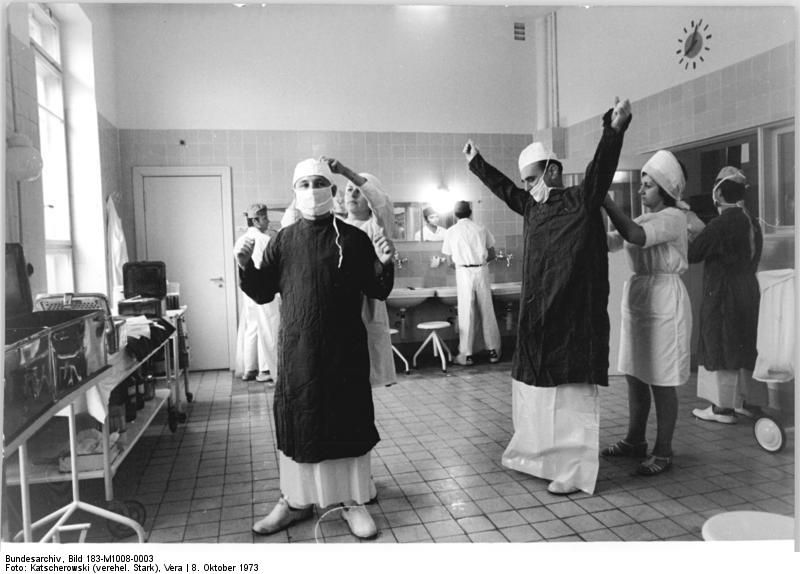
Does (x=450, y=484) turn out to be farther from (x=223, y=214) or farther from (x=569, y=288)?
(x=223, y=214)

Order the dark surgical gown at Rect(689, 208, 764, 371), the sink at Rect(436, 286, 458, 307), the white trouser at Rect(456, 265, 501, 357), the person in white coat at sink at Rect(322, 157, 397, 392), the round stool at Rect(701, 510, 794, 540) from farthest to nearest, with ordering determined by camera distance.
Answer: the white trouser at Rect(456, 265, 501, 357) → the sink at Rect(436, 286, 458, 307) → the dark surgical gown at Rect(689, 208, 764, 371) → the person in white coat at sink at Rect(322, 157, 397, 392) → the round stool at Rect(701, 510, 794, 540)

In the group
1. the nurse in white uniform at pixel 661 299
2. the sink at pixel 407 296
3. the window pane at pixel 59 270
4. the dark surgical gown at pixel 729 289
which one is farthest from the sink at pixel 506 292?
the window pane at pixel 59 270

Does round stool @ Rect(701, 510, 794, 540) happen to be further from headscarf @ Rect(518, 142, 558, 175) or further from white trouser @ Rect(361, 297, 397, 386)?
headscarf @ Rect(518, 142, 558, 175)

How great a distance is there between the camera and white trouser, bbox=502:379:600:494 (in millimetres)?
2410

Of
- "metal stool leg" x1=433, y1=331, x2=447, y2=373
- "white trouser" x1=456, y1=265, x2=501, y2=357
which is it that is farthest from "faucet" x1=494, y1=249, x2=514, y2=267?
"metal stool leg" x1=433, y1=331, x2=447, y2=373

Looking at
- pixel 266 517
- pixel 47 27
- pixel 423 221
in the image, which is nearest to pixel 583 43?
pixel 423 221

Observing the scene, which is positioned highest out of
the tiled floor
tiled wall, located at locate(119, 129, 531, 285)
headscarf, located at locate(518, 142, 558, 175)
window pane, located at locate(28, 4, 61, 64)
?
window pane, located at locate(28, 4, 61, 64)

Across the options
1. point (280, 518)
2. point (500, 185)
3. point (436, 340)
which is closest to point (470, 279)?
point (436, 340)

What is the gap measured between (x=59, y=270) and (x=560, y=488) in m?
2.43

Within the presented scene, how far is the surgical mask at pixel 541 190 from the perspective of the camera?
2.48 metres

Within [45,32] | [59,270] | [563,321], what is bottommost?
[563,321]

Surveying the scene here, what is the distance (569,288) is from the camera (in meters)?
2.40

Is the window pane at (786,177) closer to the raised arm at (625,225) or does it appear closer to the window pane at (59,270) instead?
the raised arm at (625,225)

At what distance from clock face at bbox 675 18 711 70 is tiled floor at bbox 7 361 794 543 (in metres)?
1.86
